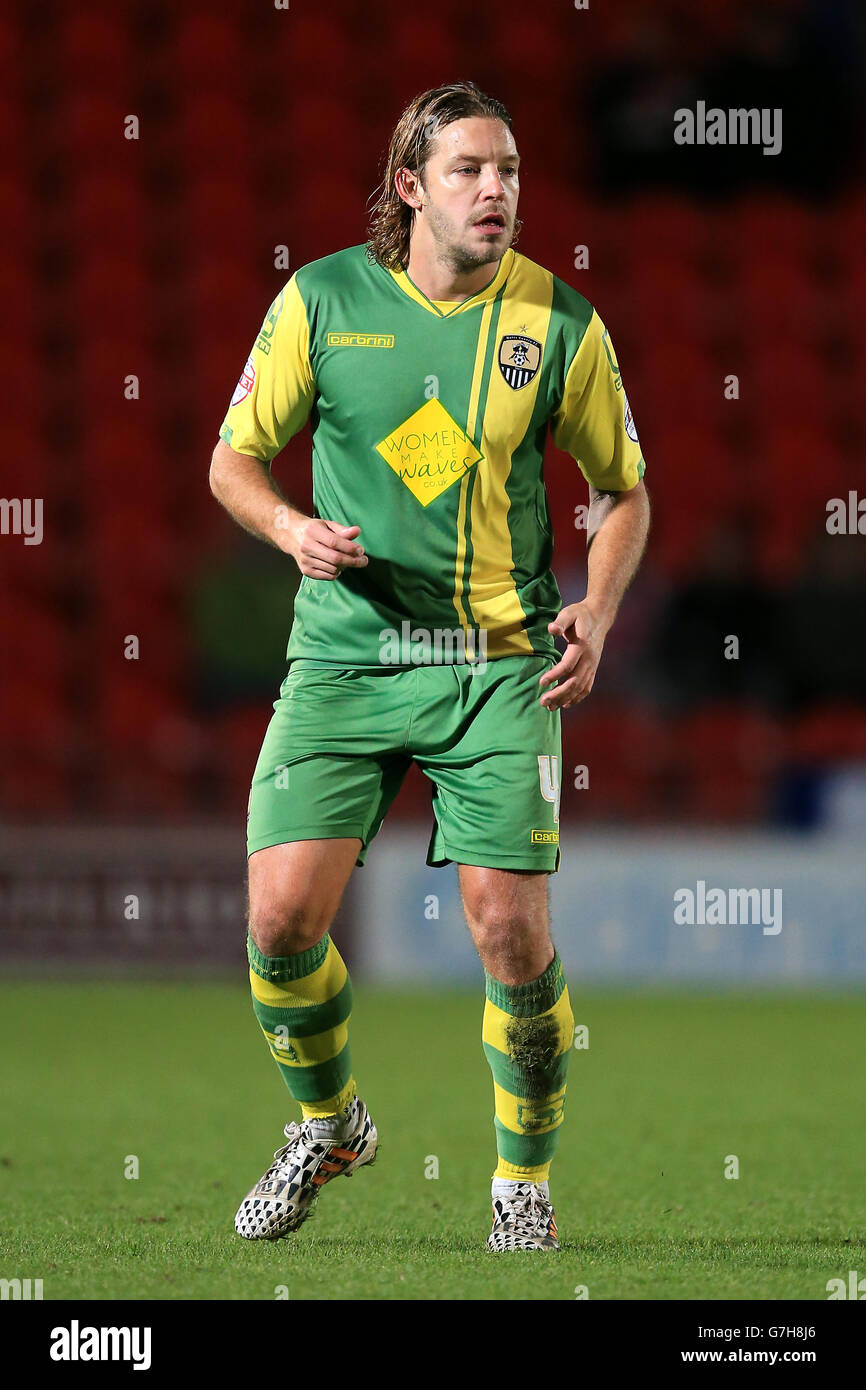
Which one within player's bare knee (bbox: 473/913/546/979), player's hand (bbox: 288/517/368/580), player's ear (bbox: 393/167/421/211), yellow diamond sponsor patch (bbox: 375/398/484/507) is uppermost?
player's ear (bbox: 393/167/421/211)

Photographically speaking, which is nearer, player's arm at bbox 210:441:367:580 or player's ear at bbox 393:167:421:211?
player's arm at bbox 210:441:367:580

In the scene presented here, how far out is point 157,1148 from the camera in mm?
5285

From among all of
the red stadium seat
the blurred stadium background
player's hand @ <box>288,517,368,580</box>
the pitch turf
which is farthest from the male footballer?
the red stadium seat

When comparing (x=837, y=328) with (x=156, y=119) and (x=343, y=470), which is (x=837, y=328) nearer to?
(x=156, y=119)

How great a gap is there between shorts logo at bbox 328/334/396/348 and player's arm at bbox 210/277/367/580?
0.06 metres

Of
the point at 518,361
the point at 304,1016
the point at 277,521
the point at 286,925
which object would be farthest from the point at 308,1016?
the point at 518,361

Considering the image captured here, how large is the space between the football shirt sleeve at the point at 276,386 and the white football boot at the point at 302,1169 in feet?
4.61

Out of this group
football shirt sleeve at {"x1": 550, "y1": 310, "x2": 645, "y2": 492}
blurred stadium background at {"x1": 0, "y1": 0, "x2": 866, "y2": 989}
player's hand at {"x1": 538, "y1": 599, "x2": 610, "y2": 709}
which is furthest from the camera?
blurred stadium background at {"x1": 0, "y1": 0, "x2": 866, "y2": 989}

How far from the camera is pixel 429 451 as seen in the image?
3787 mm

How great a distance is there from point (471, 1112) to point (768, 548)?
23.5 ft

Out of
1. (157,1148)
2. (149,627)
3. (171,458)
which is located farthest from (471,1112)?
(171,458)

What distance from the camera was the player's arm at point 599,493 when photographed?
12.1 ft

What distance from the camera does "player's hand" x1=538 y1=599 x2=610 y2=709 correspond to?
3629 mm

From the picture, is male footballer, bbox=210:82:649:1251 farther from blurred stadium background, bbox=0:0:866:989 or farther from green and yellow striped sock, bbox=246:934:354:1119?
blurred stadium background, bbox=0:0:866:989
